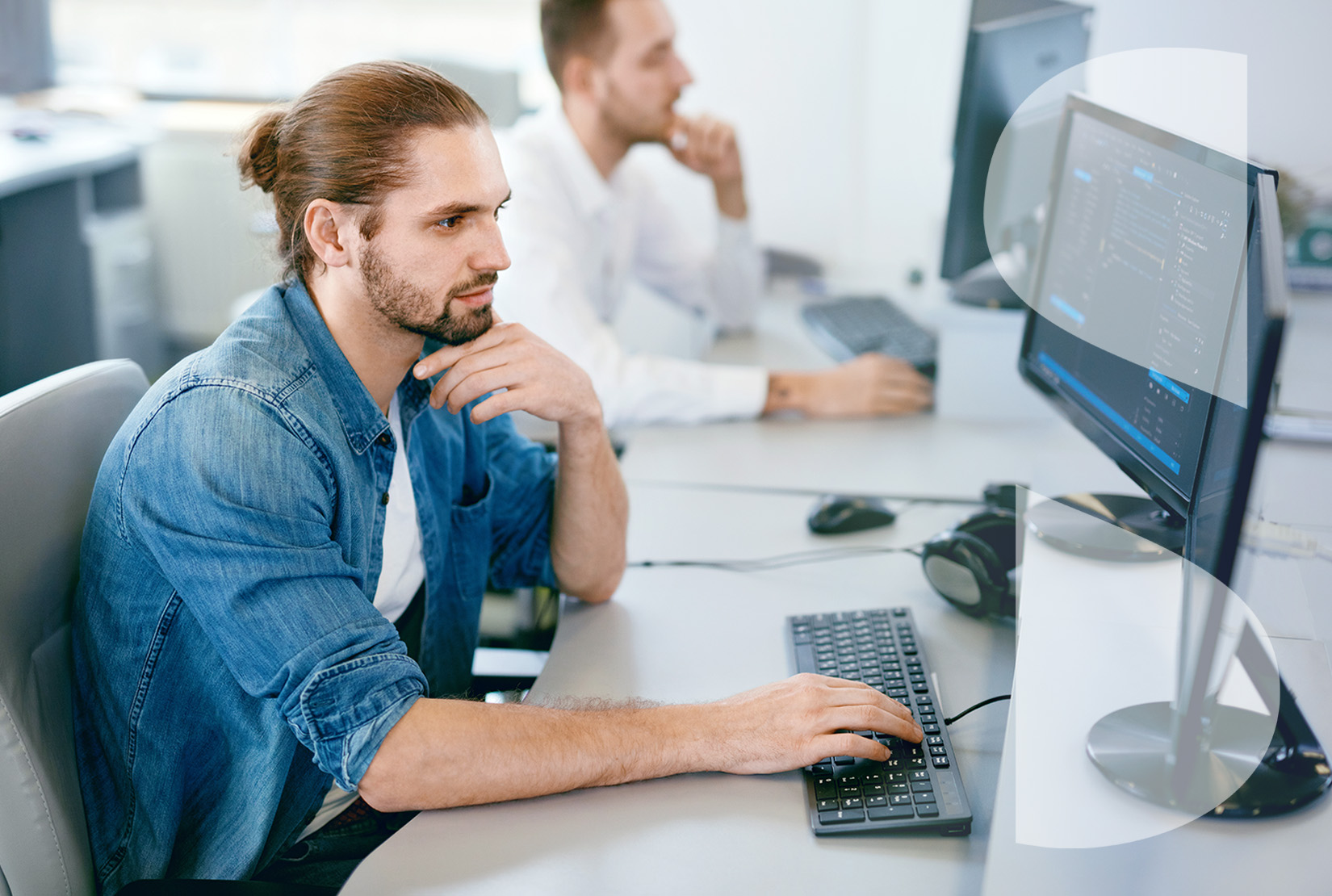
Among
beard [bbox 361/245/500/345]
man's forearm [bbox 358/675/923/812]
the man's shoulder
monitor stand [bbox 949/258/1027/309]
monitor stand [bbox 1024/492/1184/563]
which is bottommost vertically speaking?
man's forearm [bbox 358/675/923/812]

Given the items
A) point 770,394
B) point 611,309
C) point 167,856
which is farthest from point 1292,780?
point 611,309

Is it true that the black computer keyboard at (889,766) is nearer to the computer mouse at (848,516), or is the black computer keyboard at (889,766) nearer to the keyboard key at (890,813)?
the keyboard key at (890,813)

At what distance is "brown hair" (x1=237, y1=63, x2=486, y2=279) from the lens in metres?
0.97

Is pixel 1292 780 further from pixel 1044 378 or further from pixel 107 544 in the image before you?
pixel 107 544

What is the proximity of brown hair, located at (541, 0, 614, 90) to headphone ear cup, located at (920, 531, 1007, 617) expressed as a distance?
1251 mm

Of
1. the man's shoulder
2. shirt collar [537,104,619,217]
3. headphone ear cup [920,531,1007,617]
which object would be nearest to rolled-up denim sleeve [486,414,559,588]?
the man's shoulder

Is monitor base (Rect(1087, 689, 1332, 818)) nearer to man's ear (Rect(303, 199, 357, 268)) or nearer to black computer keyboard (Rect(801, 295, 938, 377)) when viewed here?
man's ear (Rect(303, 199, 357, 268))

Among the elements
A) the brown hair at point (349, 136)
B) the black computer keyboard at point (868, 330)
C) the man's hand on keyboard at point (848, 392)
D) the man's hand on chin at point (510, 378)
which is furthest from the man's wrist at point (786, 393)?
the brown hair at point (349, 136)

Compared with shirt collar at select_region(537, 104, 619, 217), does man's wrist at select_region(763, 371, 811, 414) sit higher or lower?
lower

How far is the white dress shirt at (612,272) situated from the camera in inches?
67.3

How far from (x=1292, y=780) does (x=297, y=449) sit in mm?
819

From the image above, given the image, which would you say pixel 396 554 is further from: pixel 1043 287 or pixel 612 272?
pixel 612 272
